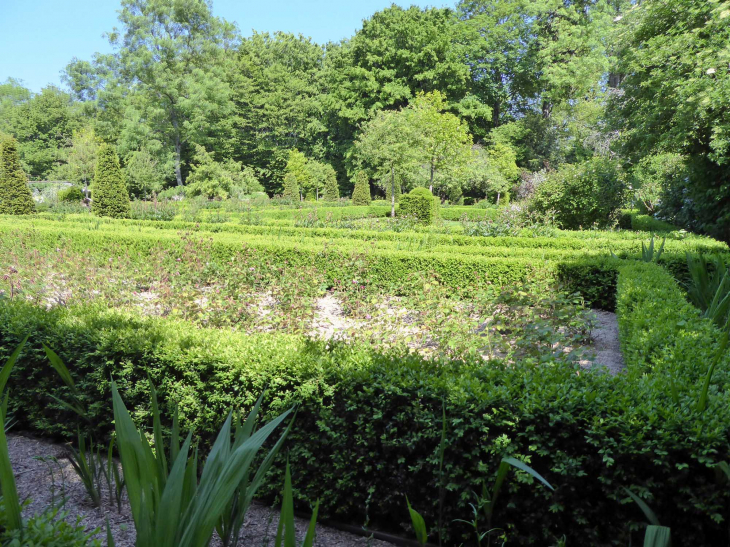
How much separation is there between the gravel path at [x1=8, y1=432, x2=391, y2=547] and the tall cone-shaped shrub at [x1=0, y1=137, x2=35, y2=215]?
1584 cm

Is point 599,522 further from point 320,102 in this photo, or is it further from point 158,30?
point 158,30

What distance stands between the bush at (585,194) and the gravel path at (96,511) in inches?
456

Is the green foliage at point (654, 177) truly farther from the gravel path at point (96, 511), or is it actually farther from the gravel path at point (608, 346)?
the gravel path at point (96, 511)

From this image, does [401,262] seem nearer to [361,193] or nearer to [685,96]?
[685,96]

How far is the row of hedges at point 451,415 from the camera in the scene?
1967 mm

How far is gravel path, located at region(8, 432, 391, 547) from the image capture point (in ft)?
7.54

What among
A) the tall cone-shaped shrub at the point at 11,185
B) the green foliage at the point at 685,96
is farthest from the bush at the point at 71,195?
the green foliage at the point at 685,96

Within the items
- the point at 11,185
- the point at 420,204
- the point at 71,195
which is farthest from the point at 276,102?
the point at 420,204

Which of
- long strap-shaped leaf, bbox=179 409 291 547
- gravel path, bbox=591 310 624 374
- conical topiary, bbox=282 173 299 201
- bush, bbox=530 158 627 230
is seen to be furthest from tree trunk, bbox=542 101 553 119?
long strap-shaped leaf, bbox=179 409 291 547

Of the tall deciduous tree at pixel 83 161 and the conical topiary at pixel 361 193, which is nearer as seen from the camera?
the conical topiary at pixel 361 193

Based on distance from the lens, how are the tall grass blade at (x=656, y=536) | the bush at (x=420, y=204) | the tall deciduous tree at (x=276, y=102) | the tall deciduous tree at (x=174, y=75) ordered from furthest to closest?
the tall deciduous tree at (x=276, y=102) < the tall deciduous tree at (x=174, y=75) < the bush at (x=420, y=204) < the tall grass blade at (x=656, y=536)

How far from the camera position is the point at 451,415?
2.29 metres

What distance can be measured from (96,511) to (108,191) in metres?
14.4

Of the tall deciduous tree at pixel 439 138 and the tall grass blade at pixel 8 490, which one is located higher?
the tall deciduous tree at pixel 439 138
